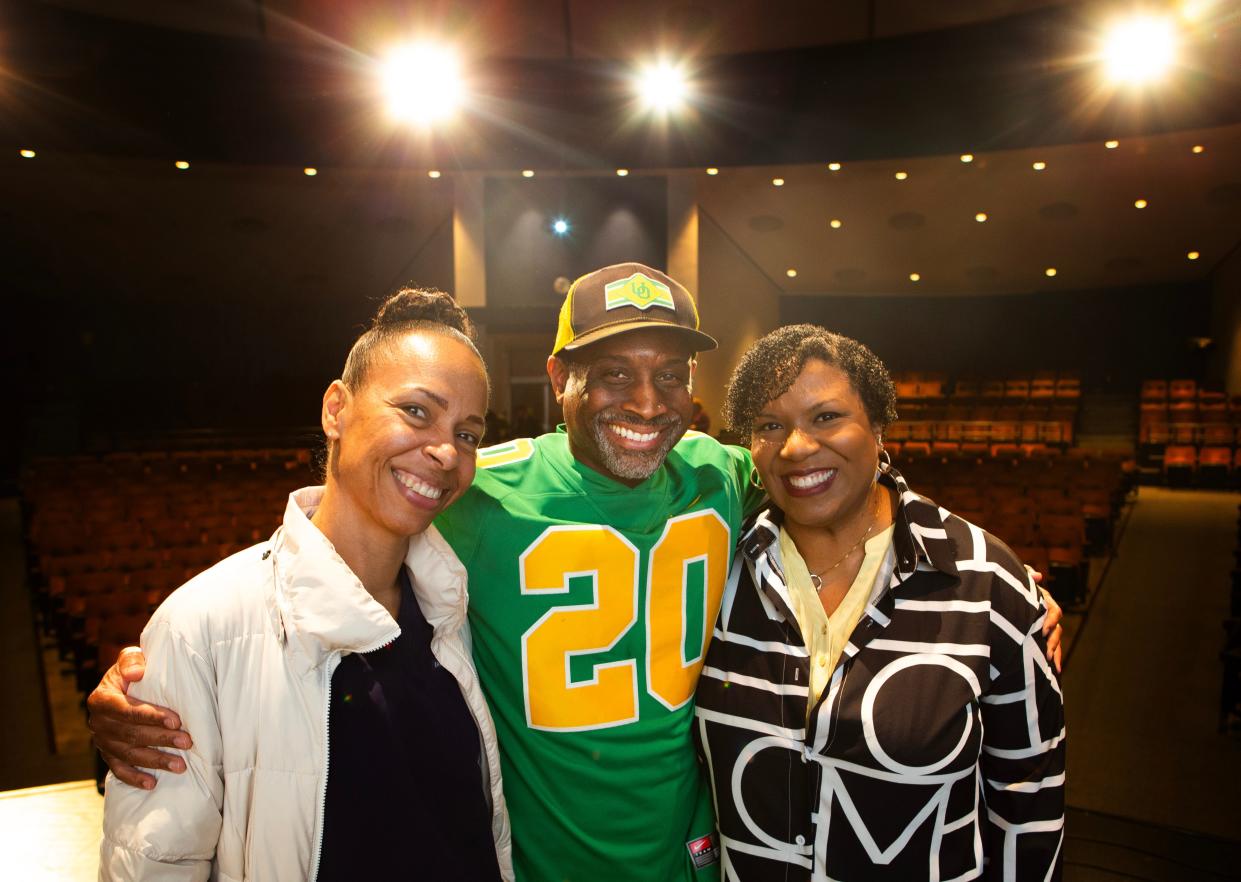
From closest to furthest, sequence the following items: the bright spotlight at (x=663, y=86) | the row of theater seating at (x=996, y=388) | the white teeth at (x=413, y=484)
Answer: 1. the white teeth at (x=413, y=484)
2. the bright spotlight at (x=663, y=86)
3. the row of theater seating at (x=996, y=388)

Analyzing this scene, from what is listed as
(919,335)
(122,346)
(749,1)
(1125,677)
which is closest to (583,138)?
(749,1)

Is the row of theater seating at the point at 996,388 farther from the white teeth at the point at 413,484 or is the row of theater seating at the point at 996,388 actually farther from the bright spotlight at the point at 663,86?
the white teeth at the point at 413,484

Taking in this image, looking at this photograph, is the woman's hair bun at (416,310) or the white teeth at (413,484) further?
the woman's hair bun at (416,310)

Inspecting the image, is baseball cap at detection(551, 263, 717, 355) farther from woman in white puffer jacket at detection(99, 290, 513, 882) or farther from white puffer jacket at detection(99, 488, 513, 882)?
white puffer jacket at detection(99, 488, 513, 882)

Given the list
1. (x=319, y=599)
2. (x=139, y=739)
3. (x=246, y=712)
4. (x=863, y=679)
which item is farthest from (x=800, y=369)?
(x=139, y=739)

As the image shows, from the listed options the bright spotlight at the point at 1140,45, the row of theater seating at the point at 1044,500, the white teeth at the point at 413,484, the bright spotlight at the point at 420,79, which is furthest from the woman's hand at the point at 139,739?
the bright spotlight at the point at 1140,45

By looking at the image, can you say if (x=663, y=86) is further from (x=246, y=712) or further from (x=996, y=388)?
(x=996, y=388)

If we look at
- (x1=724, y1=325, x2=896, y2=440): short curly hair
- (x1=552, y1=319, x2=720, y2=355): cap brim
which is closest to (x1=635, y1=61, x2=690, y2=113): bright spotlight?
(x1=552, y1=319, x2=720, y2=355): cap brim

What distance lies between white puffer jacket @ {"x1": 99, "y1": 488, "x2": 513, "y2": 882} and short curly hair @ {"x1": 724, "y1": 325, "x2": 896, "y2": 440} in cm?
88

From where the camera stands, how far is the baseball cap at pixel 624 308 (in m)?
1.72

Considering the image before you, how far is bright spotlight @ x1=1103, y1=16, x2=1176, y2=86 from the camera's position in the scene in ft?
27.7

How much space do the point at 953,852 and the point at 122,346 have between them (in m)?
21.3

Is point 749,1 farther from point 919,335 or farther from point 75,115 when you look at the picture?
point 919,335

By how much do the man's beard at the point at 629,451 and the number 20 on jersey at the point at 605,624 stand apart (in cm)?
14
